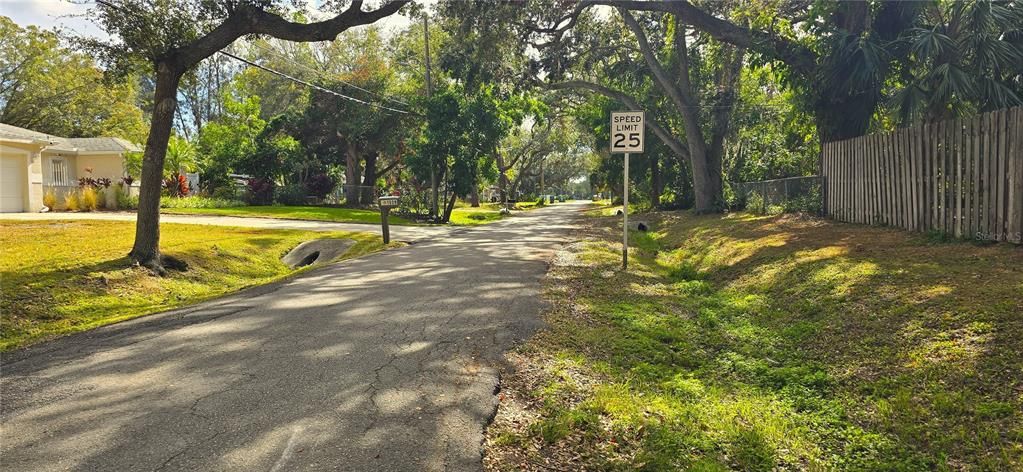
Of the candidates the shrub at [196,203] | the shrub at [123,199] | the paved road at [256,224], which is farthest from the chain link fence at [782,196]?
the shrub at [123,199]

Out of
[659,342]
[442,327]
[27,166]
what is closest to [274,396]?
[442,327]

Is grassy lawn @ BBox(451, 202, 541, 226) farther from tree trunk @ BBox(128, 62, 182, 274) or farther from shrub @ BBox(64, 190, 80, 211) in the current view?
tree trunk @ BBox(128, 62, 182, 274)

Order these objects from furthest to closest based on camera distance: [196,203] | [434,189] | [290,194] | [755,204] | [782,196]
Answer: [290,194], [196,203], [434,189], [755,204], [782,196]

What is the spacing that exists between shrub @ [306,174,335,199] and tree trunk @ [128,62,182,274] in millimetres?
28628

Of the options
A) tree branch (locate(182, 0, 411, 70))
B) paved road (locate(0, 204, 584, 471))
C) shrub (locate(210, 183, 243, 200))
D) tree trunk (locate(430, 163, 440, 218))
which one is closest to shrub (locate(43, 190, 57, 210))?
shrub (locate(210, 183, 243, 200))

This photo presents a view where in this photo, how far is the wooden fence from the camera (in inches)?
322

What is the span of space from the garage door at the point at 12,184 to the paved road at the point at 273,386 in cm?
2133

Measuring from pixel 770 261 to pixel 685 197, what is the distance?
2309 cm

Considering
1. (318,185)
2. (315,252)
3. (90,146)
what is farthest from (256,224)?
(318,185)

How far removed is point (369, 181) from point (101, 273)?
117ft

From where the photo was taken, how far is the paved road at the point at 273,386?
11.5 feet

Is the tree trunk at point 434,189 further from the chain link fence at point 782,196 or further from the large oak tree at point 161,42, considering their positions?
the large oak tree at point 161,42

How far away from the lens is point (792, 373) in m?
5.09

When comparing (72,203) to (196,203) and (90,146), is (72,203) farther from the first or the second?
(90,146)
